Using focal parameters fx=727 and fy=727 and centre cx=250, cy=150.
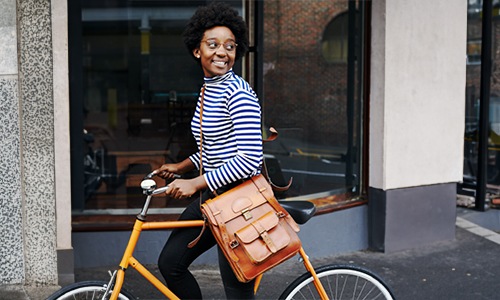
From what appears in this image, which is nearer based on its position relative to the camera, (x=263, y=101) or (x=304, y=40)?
(x=263, y=101)

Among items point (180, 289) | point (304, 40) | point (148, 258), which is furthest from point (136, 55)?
point (180, 289)

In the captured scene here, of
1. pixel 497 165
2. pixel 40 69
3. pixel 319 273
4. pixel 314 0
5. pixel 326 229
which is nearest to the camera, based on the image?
pixel 319 273

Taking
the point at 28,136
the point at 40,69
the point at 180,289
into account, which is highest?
the point at 40,69

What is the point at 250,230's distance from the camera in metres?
3.37

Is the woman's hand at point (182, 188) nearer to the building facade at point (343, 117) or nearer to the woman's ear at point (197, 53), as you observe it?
the woman's ear at point (197, 53)

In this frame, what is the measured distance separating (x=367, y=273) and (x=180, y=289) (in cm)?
94

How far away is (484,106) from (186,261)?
18.5ft

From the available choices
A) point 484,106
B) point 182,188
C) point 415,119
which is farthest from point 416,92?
point 182,188

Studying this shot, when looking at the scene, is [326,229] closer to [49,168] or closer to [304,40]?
[304,40]

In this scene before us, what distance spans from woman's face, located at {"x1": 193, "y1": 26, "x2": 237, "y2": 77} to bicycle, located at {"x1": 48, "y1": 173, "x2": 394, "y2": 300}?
63 centimetres

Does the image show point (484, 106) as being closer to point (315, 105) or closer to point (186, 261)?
point (315, 105)

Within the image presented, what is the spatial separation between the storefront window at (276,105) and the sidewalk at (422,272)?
0.67m

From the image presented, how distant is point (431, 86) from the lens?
682cm

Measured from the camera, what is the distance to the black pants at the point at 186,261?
3580 mm
